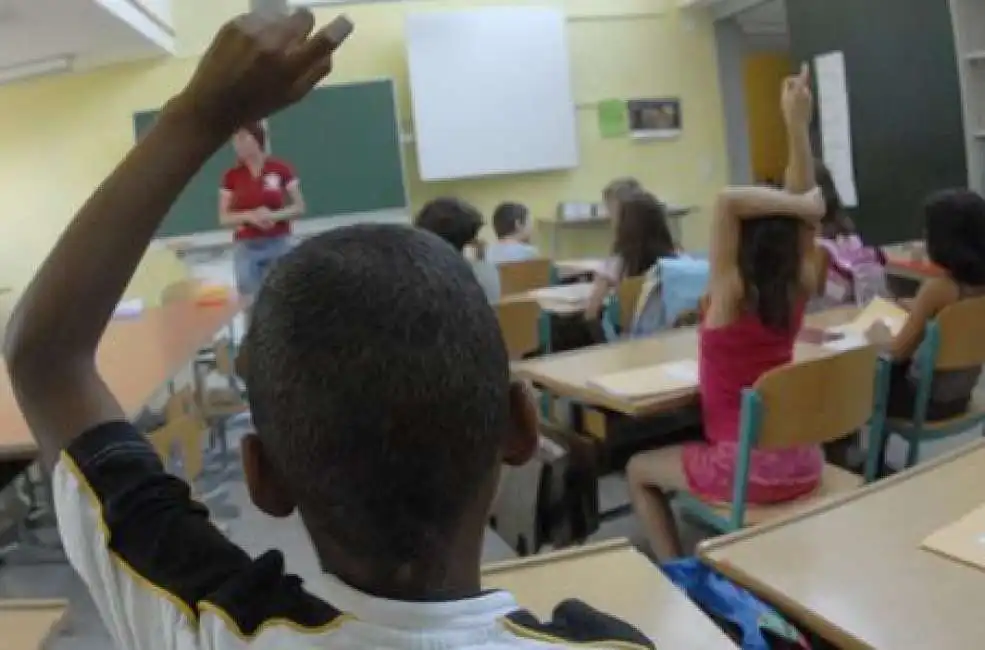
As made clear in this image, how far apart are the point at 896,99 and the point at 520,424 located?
6.33m

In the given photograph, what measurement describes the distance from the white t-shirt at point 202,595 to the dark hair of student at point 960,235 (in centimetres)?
274

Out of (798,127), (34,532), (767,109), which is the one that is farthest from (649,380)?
(767,109)

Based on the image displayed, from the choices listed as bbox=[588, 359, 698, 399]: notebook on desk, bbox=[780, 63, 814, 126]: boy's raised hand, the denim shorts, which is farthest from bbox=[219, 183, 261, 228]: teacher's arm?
bbox=[780, 63, 814, 126]: boy's raised hand

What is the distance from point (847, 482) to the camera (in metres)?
2.54

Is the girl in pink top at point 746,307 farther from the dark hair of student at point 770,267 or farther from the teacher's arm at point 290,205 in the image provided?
the teacher's arm at point 290,205

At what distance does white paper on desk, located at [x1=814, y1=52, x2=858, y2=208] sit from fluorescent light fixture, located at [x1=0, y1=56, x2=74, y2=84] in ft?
16.4

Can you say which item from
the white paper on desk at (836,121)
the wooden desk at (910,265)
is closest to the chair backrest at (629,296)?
the wooden desk at (910,265)

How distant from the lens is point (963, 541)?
1413 millimetres

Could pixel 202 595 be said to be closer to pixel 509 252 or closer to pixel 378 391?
pixel 378 391

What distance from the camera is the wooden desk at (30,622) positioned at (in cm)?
141

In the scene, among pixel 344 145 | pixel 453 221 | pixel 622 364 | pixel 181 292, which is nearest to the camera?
pixel 622 364

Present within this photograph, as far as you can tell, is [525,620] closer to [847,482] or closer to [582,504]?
[847,482]

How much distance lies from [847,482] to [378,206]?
5233 mm

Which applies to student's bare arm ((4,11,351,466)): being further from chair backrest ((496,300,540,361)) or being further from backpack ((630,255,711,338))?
backpack ((630,255,711,338))
